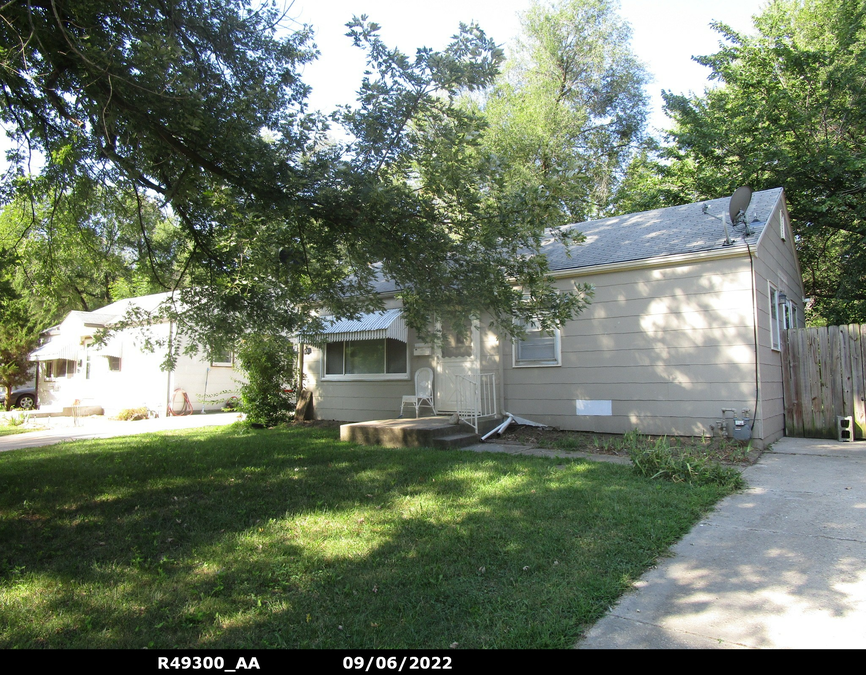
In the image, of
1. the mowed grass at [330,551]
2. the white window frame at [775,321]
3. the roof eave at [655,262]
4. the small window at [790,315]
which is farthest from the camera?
the small window at [790,315]

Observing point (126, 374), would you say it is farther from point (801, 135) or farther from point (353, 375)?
point (801, 135)

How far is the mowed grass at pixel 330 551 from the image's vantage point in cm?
283

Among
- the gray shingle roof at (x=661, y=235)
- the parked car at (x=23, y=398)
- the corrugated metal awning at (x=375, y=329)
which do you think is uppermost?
the gray shingle roof at (x=661, y=235)

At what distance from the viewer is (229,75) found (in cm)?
659

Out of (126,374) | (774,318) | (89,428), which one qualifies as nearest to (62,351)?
(126,374)

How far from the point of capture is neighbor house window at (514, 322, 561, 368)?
9.76 m

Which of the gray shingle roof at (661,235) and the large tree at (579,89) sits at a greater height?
the large tree at (579,89)

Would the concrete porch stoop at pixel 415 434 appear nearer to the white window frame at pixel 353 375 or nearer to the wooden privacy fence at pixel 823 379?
the white window frame at pixel 353 375

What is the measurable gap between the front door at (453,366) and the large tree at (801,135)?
10228 millimetres

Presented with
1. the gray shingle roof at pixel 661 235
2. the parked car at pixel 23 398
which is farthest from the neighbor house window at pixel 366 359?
the parked car at pixel 23 398

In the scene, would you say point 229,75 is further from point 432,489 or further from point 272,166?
point 432,489

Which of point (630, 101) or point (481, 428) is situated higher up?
point (630, 101)

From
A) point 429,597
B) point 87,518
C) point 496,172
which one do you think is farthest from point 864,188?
point 87,518

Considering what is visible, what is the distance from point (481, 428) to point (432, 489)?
12.3 ft
